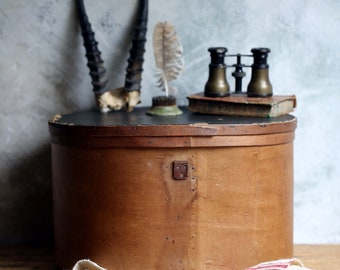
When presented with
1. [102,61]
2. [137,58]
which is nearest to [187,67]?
[137,58]

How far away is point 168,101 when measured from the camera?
2.15 meters

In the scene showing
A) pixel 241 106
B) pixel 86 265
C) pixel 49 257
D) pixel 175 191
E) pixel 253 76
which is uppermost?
pixel 253 76

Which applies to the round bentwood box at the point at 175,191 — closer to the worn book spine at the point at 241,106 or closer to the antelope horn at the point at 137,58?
the worn book spine at the point at 241,106

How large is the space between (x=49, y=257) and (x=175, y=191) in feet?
2.58

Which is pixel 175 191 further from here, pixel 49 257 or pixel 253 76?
pixel 49 257

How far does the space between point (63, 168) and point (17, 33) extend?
0.77 m

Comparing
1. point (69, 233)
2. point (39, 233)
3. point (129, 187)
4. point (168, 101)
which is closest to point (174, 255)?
point (129, 187)

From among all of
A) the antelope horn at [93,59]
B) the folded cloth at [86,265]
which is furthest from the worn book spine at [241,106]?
the folded cloth at [86,265]

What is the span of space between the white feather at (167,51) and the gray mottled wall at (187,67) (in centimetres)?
30

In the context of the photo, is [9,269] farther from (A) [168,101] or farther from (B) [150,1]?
(B) [150,1]

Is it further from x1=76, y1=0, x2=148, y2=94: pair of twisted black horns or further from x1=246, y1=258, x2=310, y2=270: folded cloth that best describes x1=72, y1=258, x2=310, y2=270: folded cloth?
x1=76, y1=0, x2=148, y2=94: pair of twisted black horns

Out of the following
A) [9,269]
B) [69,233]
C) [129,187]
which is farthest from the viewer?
[9,269]

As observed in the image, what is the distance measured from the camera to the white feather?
215 cm

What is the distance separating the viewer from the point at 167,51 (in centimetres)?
216
